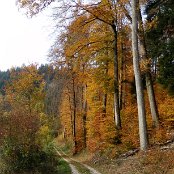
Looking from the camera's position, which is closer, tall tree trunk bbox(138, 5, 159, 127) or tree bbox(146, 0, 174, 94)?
tree bbox(146, 0, 174, 94)

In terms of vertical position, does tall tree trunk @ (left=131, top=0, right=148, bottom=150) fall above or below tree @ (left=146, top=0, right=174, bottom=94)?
below

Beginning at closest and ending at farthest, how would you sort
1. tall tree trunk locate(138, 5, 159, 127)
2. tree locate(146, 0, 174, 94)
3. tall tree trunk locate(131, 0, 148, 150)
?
tall tree trunk locate(131, 0, 148, 150)
tree locate(146, 0, 174, 94)
tall tree trunk locate(138, 5, 159, 127)

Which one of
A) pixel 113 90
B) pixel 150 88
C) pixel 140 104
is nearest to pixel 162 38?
pixel 150 88

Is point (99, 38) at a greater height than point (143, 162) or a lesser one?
greater

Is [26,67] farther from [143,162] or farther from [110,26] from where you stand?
[143,162]

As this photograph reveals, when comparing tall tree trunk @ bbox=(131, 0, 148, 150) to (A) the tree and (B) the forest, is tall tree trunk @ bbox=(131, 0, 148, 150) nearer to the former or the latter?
(B) the forest

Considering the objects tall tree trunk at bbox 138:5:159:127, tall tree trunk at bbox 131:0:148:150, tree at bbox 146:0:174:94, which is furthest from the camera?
tall tree trunk at bbox 138:5:159:127

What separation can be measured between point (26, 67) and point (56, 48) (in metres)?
26.1

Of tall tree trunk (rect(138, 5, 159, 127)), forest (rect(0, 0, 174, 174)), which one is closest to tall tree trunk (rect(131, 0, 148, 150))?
forest (rect(0, 0, 174, 174))

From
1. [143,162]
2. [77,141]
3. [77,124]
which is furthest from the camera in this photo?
[77,124]

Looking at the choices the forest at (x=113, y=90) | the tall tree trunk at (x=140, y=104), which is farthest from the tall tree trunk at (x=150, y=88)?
the tall tree trunk at (x=140, y=104)

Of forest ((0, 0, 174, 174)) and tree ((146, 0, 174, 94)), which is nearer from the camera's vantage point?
forest ((0, 0, 174, 174))

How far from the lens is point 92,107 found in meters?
34.4

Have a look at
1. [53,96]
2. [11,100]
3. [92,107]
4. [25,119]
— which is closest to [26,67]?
[11,100]
